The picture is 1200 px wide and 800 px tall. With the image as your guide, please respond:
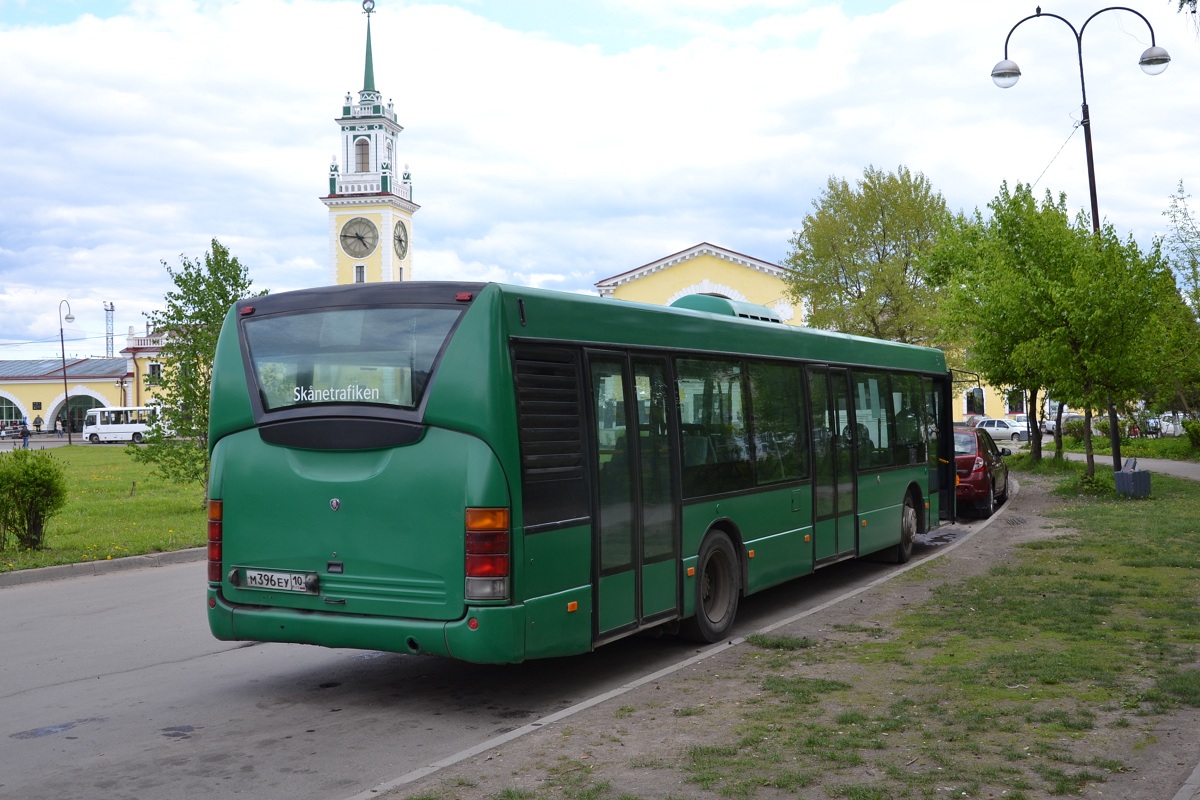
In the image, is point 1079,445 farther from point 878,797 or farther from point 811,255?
point 878,797

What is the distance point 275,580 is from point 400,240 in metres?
89.2

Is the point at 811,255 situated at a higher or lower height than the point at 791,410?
higher

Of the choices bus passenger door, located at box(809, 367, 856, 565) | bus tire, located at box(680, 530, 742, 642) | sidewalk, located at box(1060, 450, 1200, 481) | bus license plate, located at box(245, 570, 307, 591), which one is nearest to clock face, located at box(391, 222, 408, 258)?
sidewalk, located at box(1060, 450, 1200, 481)

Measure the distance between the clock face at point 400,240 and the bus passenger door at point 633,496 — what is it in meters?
85.4

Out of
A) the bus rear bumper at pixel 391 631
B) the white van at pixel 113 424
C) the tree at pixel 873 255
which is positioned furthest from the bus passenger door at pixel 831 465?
the white van at pixel 113 424

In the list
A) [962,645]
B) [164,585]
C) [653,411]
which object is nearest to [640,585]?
[653,411]

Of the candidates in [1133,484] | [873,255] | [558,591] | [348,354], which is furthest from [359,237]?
[558,591]

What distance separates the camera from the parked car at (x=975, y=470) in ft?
67.7

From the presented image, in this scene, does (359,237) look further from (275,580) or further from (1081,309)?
(275,580)

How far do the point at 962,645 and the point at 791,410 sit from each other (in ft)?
10.5

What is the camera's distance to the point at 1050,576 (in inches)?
489

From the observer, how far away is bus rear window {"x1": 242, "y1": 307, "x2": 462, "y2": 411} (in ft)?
23.5

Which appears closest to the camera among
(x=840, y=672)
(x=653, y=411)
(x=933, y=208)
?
(x=840, y=672)

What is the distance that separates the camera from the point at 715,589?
31.9 ft
